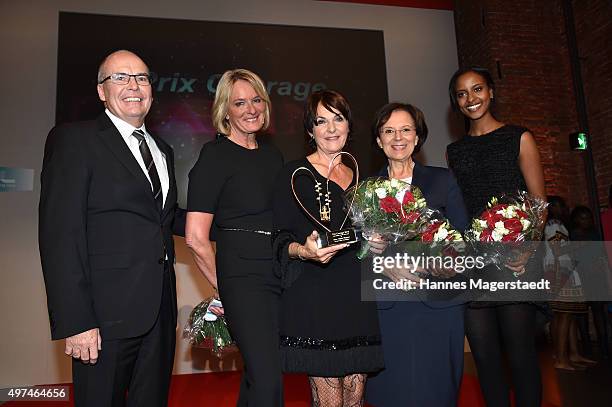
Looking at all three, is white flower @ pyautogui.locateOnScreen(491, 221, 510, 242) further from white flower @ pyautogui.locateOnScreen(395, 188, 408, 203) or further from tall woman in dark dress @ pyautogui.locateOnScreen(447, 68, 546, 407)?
white flower @ pyautogui.locateOnScreen(395, 188, 408, 203)

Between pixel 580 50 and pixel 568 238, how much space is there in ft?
9.87

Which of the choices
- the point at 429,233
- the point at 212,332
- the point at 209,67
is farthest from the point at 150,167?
the point at 209,67

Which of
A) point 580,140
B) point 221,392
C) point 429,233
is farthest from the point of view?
point 580,140

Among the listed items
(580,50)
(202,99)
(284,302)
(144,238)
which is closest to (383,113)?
(284,302)

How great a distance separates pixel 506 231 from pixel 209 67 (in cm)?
483

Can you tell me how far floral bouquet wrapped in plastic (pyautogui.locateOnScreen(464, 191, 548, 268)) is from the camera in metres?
2.27

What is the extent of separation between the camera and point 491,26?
689cm

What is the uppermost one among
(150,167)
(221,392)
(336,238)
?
(150,167)

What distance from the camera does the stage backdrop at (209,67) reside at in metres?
5.89

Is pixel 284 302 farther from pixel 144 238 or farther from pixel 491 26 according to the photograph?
pixel 491 26

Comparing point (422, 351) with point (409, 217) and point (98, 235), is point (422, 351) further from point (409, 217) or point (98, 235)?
point (98, 235)

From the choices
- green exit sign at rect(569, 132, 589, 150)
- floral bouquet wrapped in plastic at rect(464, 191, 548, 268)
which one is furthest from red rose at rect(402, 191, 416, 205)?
green exit sign at rect(569, 132, 589, 150)

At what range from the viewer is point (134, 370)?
7.36 feet

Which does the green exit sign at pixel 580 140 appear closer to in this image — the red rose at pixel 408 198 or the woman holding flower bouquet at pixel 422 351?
the woman holding flower bouquet at pixel 422 351
